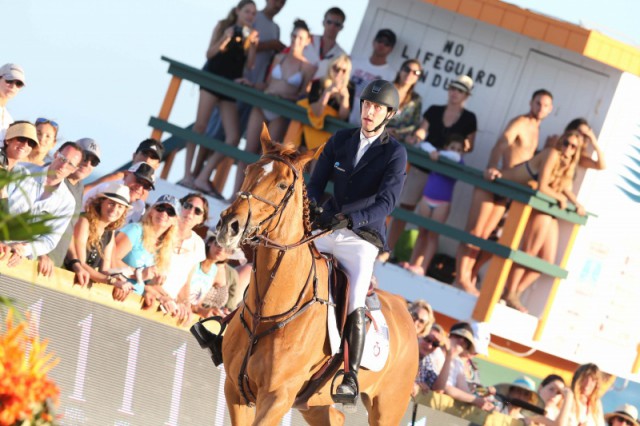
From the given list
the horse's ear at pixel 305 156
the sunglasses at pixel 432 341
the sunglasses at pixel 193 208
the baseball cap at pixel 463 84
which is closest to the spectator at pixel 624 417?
the sunglasses at pixel 432 341

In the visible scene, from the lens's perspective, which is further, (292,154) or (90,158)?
(90,158)

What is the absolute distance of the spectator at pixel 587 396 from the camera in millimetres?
12977

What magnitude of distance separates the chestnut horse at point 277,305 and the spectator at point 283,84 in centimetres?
785

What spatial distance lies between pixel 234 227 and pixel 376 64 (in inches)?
389

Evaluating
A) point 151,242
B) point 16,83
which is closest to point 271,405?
point 151,242

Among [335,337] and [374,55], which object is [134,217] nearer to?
[335,337]

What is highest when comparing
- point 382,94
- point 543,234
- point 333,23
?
point 333,23

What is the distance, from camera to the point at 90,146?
10414 millimetres

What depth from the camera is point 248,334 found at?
8.64 meters

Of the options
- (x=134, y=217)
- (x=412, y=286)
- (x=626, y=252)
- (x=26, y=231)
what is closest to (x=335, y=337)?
(x=134, y=217)

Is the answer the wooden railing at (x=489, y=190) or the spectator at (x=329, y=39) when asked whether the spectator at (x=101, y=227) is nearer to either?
the wooden railing at (x=489, y=190)

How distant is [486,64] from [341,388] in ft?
32.4

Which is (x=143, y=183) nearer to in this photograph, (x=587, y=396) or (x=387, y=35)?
(x=587, y=396)

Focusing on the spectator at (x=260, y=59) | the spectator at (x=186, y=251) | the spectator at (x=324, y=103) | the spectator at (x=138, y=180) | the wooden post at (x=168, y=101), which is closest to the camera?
the spectator at (x=186, y=251)
